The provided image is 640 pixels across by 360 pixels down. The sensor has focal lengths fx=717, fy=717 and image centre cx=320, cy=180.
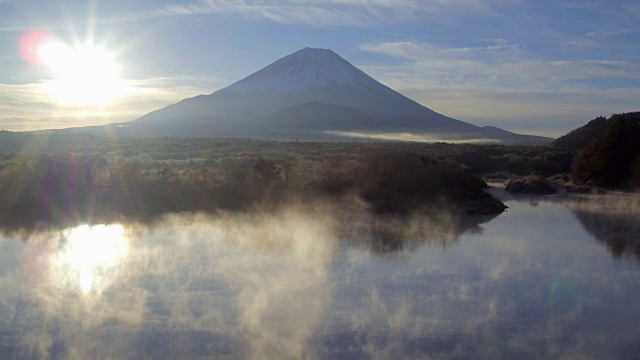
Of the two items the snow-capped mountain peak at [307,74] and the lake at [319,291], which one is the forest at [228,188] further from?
the snow-capped mountain peak at [307,74]

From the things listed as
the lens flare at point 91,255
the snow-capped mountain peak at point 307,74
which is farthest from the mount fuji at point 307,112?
the lens flare at point 91,255

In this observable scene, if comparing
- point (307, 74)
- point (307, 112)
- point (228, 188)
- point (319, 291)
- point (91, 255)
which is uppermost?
point (307, 74)

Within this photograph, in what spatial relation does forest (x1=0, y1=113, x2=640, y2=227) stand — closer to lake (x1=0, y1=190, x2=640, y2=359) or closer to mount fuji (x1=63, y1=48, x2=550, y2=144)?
lake (x1=0, y1=190, x2=640, y2=359)

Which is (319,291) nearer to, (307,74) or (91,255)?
(91,255)

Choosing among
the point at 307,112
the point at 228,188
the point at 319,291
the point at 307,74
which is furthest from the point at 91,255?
the point at 307,74

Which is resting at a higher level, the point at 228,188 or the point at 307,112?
the point at 307,112

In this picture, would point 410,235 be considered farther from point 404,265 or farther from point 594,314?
point 594,314
